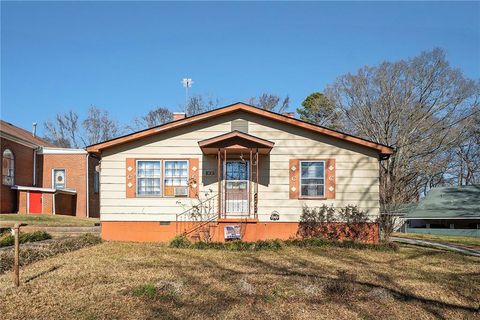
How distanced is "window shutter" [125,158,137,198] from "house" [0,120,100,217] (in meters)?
12.6

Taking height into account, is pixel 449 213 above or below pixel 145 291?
below

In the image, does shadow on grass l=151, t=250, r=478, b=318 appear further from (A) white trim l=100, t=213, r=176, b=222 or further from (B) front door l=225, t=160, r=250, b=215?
(B) front door l=225, t=160, r=250, b=215

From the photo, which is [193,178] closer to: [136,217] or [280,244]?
[136,217]

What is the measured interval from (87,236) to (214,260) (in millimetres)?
5204

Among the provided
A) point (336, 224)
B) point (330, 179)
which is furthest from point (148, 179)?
point (336, 224)

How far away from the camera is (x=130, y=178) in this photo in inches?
571

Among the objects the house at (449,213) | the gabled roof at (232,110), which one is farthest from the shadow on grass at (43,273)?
the house at (449,213)

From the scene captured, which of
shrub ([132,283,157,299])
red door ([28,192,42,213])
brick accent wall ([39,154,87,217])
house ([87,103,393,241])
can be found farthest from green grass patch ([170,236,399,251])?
brick accent wall ([39,154,87,217])

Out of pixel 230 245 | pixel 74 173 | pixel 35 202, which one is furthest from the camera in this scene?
pixel 74 173

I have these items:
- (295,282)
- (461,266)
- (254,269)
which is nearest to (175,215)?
(254,269)

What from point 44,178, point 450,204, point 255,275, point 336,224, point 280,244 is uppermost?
point 44,178

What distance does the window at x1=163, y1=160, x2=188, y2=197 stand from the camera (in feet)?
47.8

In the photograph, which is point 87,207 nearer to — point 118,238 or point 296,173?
point 118,238

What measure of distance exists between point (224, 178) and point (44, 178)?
18.1 metres
